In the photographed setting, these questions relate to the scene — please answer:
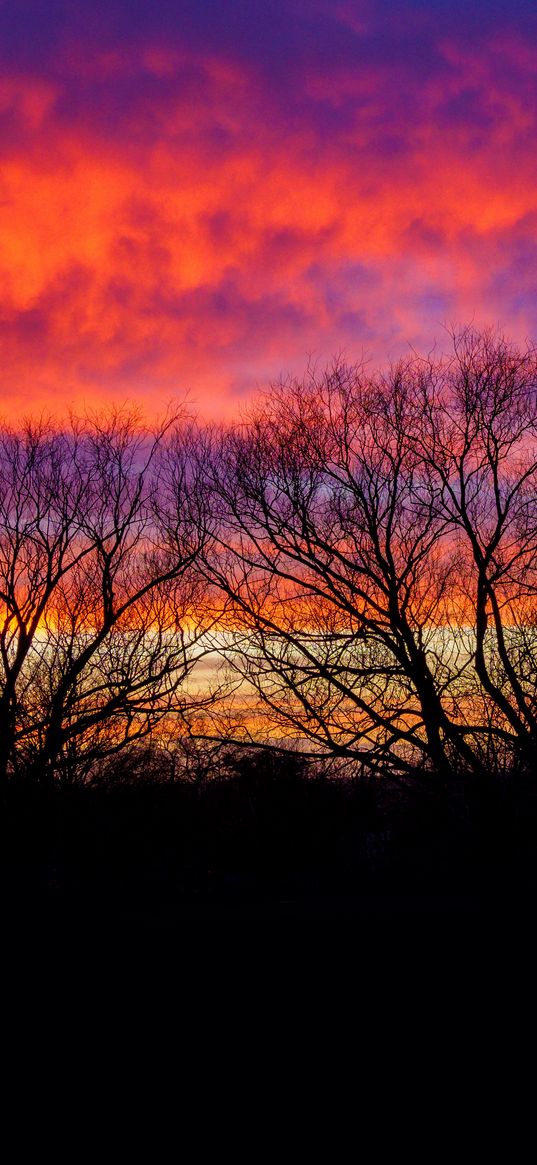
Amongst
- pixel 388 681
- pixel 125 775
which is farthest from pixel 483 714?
pixel 125 775

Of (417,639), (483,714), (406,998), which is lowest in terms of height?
(406,998)

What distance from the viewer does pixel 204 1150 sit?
2.78 m

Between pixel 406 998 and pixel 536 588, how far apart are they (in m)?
14.8

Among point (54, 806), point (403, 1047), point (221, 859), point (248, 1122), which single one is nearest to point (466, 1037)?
point (403, 1047)

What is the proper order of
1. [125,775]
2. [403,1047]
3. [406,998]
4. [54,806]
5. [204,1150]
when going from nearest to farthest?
[204,1150] < [403,1047] < [406,998] < [54,806] < [125,775]

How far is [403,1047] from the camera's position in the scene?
3.41m

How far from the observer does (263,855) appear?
1041cm

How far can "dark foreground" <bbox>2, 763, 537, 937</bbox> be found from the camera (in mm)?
4895

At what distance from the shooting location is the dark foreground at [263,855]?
4.89 metres

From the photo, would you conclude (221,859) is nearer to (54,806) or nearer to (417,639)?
(54,806)

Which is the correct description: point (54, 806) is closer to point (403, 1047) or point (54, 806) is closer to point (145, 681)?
point (145, 681)

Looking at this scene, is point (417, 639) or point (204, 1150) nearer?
point (204, 1150)

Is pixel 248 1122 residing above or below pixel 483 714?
below

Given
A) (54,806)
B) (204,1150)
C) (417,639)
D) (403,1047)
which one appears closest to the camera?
(204,1150)
